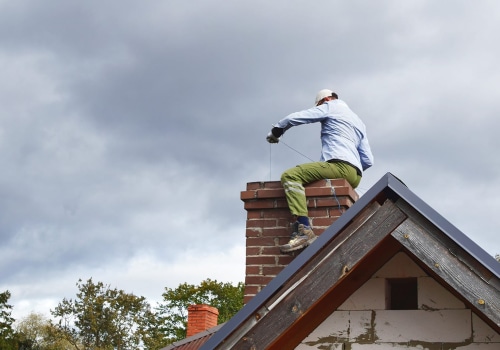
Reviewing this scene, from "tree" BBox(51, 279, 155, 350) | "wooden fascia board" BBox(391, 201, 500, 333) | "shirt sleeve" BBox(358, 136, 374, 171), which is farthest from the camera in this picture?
"tree" BBox(51, 279, 155, 350)

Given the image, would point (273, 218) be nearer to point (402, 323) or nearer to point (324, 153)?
point (324, 153)

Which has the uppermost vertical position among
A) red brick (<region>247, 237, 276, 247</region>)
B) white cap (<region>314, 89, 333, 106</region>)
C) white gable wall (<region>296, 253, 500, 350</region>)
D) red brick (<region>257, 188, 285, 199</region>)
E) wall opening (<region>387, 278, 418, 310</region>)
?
white cap (<region>314, 89, 333, 106</region>)

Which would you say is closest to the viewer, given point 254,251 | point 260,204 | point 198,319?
point 254,251

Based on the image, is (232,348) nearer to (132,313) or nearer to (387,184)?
(387,184)

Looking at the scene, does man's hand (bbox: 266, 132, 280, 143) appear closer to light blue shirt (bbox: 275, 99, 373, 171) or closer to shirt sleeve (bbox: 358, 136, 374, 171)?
light blue shirt (bbox: 275, 99, 373, 171)

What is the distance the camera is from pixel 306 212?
6.49 meters

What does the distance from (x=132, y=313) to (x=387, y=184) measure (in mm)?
38240

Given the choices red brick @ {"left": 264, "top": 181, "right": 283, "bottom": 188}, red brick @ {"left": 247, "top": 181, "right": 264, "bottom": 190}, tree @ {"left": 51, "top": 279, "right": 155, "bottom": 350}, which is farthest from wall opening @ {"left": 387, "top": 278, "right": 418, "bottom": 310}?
tree @ {"left": 51, "top": 279, "right": 155, "bottom": 350}

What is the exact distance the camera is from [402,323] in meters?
4.75

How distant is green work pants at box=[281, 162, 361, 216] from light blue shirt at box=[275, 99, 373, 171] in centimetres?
11

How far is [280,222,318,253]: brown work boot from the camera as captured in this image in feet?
20.7

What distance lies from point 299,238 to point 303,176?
577 mm

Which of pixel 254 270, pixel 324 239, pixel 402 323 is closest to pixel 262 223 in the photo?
pixel 254 270

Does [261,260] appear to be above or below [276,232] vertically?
below
